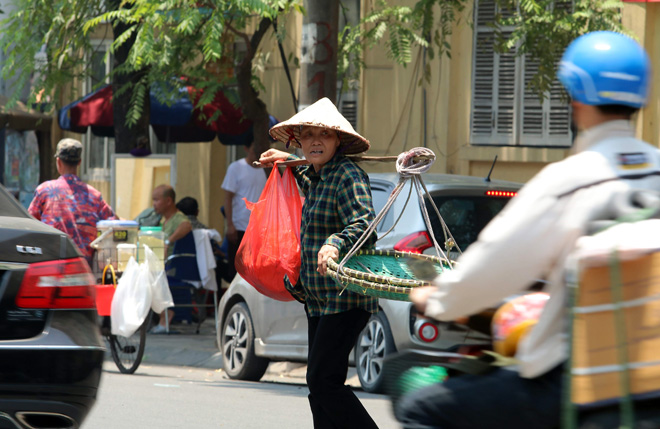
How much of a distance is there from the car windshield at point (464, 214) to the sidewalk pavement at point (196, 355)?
1.90 meters

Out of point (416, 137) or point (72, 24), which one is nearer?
point (72, 24)

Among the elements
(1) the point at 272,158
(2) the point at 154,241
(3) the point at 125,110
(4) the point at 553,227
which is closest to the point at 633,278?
(4) the point at 553,227

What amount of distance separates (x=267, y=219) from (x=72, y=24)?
7.34 m

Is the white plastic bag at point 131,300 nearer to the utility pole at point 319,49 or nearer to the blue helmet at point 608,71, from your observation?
the utility pole at point 319,49

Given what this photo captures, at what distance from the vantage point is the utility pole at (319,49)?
386 inches

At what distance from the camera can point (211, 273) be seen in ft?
41.1

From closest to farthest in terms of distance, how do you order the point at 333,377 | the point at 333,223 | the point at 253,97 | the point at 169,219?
the point at 333,377, the point at 333,223, the point at 253,97, the point at 169,219

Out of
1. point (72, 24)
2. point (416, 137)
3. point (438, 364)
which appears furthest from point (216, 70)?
point (438, 364)

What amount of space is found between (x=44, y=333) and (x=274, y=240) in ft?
5.79

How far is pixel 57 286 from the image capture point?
4727 mm

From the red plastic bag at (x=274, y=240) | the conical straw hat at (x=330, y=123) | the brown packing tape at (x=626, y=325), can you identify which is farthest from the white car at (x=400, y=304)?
the brown packing tape at (x=626, y=325)

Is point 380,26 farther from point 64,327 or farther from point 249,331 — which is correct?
point 64,327

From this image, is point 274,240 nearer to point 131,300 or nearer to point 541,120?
point 131,300

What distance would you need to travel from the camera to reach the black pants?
489 centimetres
